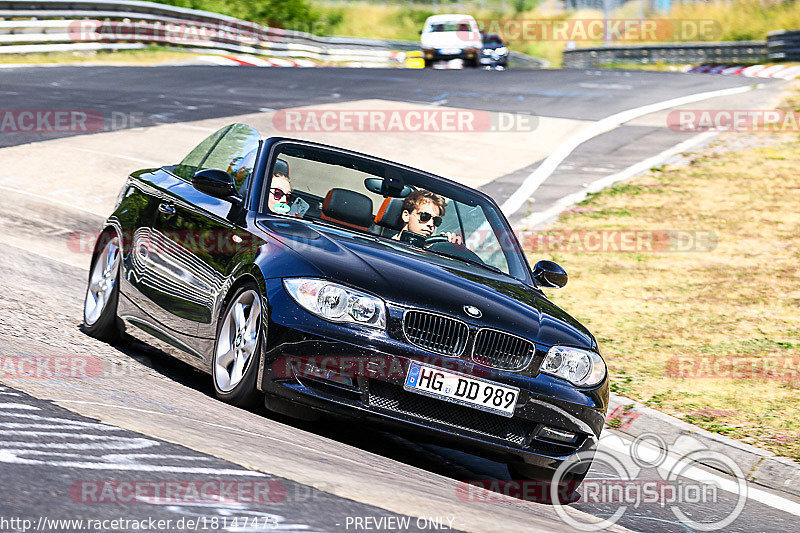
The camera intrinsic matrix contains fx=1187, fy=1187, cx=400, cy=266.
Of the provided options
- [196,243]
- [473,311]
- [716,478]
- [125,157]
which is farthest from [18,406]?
[125,157]

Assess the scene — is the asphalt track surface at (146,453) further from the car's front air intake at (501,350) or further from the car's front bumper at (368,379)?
the car's front air intake at (501,350)

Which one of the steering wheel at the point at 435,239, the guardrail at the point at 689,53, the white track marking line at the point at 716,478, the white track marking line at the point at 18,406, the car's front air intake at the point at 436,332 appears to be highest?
the steering wheel at the point at 435,239

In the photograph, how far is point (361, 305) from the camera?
5.70m

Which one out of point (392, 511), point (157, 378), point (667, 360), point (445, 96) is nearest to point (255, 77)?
point (445, 96)

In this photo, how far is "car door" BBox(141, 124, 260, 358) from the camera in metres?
6.48

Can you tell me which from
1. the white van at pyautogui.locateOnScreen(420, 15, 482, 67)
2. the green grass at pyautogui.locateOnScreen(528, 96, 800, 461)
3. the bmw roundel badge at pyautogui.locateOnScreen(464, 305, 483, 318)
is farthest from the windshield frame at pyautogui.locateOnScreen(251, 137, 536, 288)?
the white van at pyautogui.locateOnScreen(420, 15, 482, 67)

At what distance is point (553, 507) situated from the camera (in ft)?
19.1

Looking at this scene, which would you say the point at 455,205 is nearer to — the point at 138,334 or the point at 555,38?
the point at 138,334

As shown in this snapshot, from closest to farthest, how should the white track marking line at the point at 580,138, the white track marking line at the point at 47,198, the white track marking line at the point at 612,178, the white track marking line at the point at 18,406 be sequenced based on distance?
the white track marking line at the point at 18,406, the white track marking line at the point at 47,198, the white track marking line at the point at 612,178, the white track marking line at the point at 580,138

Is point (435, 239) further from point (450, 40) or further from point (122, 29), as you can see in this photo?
point (450, 40)

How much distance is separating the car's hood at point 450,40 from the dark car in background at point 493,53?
6.74 ft

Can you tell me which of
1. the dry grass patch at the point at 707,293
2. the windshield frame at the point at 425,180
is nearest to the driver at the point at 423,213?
the windshield frame at the point at 425,180

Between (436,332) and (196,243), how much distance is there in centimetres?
175

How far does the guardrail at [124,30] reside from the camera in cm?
2867
